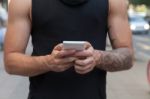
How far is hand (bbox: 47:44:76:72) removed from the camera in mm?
2570

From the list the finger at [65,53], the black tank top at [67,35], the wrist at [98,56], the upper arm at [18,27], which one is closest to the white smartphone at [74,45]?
the finger at [65,53]

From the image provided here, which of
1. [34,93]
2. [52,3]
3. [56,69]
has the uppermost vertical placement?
[52,3]

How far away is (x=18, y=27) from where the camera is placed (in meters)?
2.93

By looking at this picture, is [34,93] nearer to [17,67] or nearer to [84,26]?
[17,67]

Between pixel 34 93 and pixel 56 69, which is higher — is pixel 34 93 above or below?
below

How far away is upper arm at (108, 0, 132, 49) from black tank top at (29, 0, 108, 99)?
6cm

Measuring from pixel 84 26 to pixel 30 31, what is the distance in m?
0.29

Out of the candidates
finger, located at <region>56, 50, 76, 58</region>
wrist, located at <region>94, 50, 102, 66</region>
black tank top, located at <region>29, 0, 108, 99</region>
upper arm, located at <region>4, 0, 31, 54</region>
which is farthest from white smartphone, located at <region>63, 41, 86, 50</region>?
upper arm, located at <region>4, 0, 31, 54</region>

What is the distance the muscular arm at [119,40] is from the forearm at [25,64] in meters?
0.33

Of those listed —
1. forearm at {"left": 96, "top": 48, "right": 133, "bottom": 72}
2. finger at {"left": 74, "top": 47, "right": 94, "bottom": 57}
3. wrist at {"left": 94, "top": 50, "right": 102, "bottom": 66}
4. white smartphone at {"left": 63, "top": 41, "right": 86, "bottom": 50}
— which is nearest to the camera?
white smartphone at {"left": 63, "top": 41, "right": 86, "bottom": 50}

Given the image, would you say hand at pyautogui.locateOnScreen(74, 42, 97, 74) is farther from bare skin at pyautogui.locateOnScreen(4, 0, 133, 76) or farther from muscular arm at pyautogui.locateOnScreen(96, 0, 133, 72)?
muscular arm at pyautogui.locateOnScreen(96, 0, 133, 72)

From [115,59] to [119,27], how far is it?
0.70 feet

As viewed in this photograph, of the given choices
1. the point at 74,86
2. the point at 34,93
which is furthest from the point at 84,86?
the point at 34,93

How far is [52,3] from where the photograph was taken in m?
2.91
